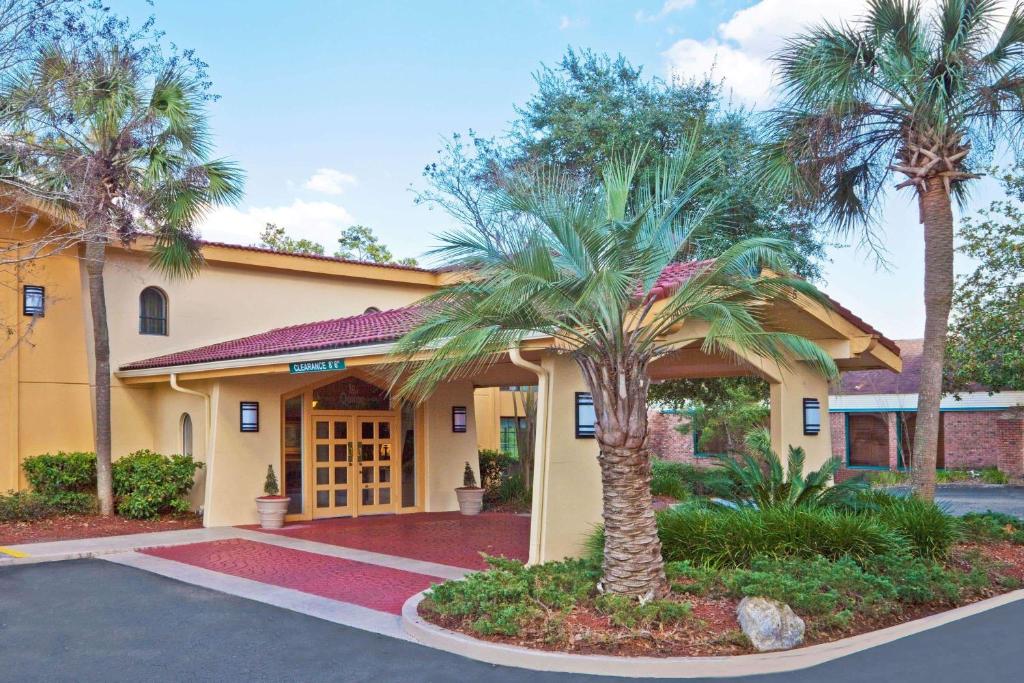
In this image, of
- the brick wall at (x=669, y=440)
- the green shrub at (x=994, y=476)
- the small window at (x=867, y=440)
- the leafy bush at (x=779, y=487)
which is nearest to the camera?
the leafy bush at (x=779, y=487)

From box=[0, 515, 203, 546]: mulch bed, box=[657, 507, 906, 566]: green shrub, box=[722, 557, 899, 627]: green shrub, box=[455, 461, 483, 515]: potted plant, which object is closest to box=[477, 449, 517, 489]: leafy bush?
box=[455, 461, 483, 515]: potted plant

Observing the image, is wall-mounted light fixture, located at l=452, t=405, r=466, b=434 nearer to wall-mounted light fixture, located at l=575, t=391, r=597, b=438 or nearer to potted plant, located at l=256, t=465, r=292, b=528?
potted plant, located at l=256, t=465, r=292, b=528

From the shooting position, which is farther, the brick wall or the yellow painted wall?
the brick wall

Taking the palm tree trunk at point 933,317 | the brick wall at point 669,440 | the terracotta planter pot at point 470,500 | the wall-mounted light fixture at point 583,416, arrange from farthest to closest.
A: the brick wall at point 669,440
the terracotta planter pot at point 470,500
the palm tree trunk at point 933,317
the wall-mounted light fixture at point 583,416

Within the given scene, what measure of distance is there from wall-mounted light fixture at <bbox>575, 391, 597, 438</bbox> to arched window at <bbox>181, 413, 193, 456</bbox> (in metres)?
9.68

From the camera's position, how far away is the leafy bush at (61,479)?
53.3 ft

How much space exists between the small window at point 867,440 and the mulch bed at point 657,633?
2268 cm

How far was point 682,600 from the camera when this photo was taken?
8.09 m

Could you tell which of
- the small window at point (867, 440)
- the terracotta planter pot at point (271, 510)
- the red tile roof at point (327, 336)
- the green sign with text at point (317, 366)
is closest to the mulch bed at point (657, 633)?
the red tile roof at point (327, 336)

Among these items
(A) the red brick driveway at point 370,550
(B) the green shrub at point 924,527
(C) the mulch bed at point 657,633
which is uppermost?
(B) the green shrub at point 924,527

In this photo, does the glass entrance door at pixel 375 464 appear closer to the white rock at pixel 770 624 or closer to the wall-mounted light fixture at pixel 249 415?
the wall-mounted light fixture at pixel 249 415

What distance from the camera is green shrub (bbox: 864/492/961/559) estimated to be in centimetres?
1016

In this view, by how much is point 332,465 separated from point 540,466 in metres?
7.41

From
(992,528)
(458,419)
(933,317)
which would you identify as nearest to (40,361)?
(458,419)
